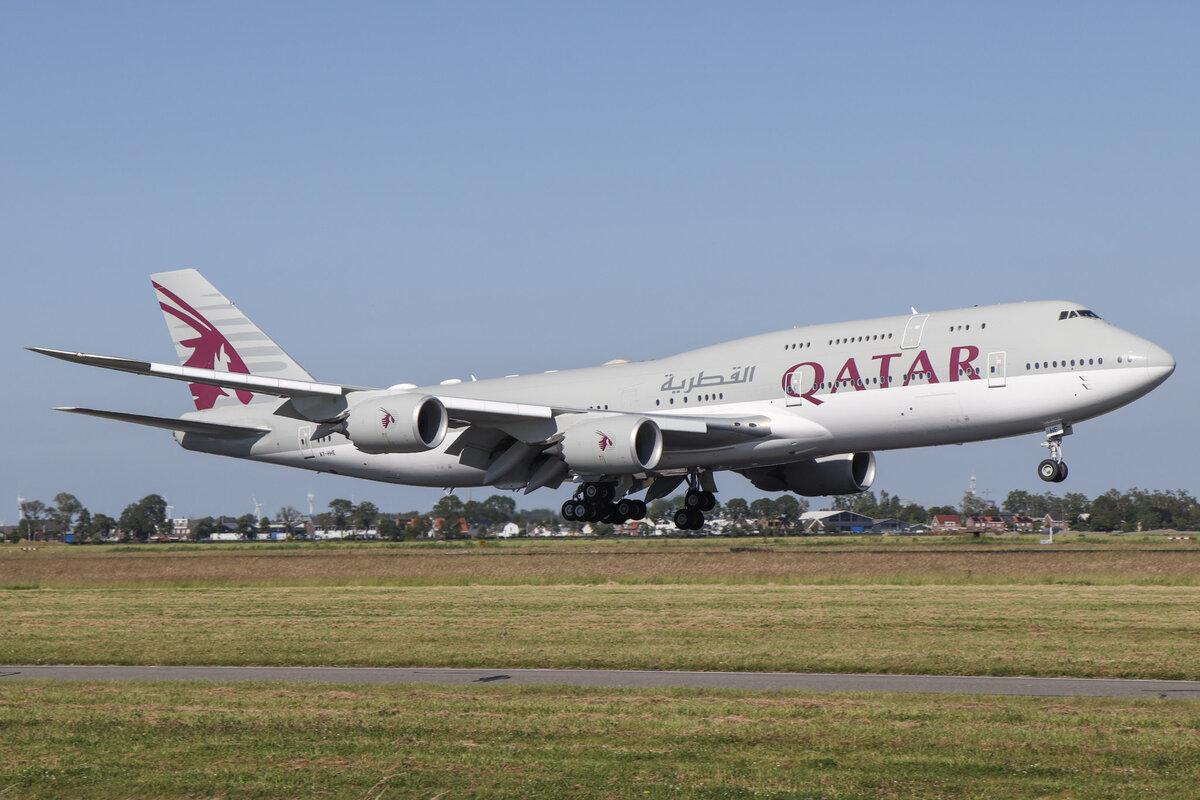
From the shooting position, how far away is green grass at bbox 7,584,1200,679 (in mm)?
20125

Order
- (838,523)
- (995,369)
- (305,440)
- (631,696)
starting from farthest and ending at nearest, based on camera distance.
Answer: (838,523), (305,440), (995,369), (631,696)

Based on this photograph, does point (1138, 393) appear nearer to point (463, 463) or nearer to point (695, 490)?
point (695, 490)

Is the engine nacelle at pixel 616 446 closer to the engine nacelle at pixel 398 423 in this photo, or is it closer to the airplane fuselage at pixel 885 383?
the airplane fuselage at pixel 885 383

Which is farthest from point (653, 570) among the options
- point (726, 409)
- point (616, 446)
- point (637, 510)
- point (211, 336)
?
point (211, 336)

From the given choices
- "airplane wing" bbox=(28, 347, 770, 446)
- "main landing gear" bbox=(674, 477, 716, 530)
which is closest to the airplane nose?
"airplane wing" bbox=(28, 347, 770, 446)

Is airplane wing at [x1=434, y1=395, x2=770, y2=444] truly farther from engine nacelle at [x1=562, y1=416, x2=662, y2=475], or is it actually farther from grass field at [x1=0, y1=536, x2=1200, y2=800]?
grass field at [x1=0, y1=536, x2=1200, y2=800]

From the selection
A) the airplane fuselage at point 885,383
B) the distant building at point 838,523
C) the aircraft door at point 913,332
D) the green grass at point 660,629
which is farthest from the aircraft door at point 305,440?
the distant building at point 838,523

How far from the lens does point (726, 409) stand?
3638 cm

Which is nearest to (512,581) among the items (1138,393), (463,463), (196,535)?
(463,463)

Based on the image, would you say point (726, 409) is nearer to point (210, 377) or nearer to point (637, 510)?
point (637, 510)

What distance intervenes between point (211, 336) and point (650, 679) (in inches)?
1240

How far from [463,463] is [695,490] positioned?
766 centimetres

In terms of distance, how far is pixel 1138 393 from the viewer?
3131 centimetres

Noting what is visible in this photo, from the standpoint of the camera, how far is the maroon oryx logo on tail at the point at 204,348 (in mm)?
45375
